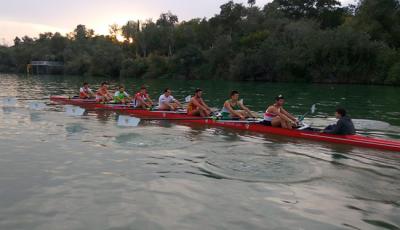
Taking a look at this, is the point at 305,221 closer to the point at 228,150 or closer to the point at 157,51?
the point at 228,150

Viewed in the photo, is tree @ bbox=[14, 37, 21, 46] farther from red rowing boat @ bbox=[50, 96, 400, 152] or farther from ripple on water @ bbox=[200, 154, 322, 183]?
ripple on water @ bbox=[200, 154, 322, 183]

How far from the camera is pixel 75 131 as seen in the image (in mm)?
15461

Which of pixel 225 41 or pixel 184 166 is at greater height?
pixel 225 41

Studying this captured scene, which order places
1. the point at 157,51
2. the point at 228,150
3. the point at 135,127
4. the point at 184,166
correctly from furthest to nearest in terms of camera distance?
the point at 157,51 → the point at 135,127 → the point at 228,150 → the point at 184,166

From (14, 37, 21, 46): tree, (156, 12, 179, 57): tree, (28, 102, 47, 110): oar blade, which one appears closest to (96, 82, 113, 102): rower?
(28, 102, 47, 110): oar blade

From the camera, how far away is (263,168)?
10.4 meters

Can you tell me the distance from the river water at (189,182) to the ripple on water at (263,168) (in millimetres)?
26

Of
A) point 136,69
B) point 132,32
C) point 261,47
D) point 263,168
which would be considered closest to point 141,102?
point 263,168

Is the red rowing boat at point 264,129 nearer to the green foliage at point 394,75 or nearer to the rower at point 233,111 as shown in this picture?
the rower at point 233,111

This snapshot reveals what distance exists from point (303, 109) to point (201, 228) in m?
19.4

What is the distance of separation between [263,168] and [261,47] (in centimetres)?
5908

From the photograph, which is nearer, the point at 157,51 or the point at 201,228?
the point at 201,228

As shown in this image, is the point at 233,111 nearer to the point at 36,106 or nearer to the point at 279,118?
the point at 279,118

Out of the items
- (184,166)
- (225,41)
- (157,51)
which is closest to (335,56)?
(225,41)
